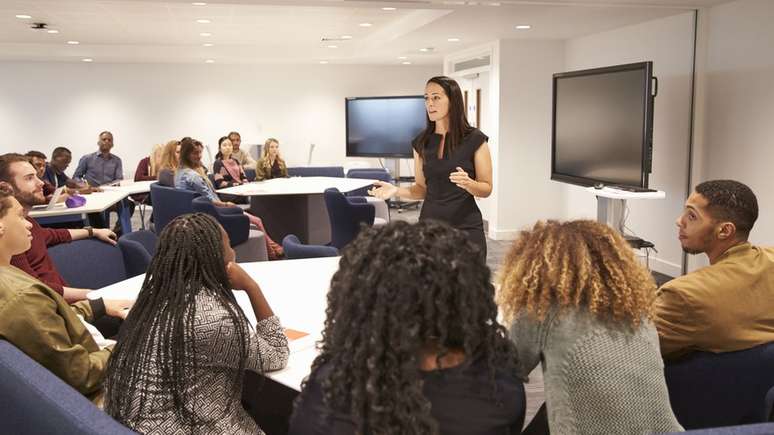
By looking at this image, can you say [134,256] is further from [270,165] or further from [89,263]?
[270,165]

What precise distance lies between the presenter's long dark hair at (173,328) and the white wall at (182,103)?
463 inches

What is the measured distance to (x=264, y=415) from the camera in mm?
2514

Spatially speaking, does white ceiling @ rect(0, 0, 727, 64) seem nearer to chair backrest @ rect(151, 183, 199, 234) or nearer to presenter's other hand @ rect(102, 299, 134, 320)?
chair backrest @ rect(151, 183, 199, 234)

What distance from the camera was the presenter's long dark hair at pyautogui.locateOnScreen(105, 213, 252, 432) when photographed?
170 centimetres

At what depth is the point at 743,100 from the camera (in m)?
5.68

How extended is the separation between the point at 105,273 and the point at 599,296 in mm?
2601

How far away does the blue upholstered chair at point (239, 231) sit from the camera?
17.7ft

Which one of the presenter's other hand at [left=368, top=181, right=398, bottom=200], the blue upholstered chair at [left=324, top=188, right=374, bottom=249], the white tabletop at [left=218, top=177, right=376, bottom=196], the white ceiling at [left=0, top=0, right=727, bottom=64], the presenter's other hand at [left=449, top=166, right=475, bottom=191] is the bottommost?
the blue upholstered chair at [left=324, top=188, right=374, bottom=249]

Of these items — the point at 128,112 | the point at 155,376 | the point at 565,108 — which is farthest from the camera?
the point at 128,112

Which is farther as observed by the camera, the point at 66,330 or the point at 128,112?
the point at 128,112

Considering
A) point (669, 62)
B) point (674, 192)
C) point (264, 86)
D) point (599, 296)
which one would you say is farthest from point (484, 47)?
point (599, 296)

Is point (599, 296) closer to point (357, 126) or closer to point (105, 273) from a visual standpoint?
point (105, 273)

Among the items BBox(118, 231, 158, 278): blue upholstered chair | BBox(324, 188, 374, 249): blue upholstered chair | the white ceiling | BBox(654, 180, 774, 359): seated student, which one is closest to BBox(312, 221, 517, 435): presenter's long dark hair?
BBox(654, 180, 774, 359): seated student

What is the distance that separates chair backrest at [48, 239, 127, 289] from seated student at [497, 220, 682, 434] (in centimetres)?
240
